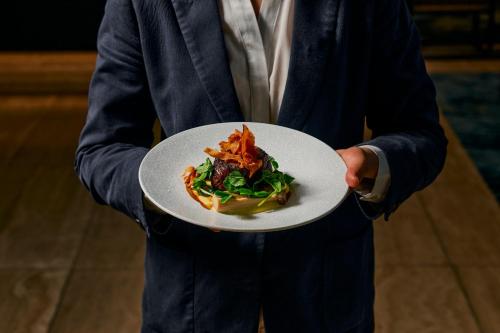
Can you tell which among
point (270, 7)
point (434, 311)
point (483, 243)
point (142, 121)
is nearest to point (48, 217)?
point (434, 311)

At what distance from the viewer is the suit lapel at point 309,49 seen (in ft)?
3.16

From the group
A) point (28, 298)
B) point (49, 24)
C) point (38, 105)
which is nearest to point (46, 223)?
point (28, 298)

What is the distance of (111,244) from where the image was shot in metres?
2.76

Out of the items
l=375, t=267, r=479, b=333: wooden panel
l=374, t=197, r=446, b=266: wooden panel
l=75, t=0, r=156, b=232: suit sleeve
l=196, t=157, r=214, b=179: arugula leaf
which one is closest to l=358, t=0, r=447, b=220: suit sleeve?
l=196, t=157, r=214, b=179: arugula leaf

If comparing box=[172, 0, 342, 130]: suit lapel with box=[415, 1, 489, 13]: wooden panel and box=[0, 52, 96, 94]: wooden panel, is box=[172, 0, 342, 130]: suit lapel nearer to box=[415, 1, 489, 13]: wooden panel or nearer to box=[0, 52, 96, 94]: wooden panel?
box=[0, 52, 96, 94]: wooden panel

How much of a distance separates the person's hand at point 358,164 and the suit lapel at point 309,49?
0.32 feet

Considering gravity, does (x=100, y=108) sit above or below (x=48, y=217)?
above

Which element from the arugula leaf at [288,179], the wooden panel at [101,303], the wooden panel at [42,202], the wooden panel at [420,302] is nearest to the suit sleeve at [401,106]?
the arugula leaf at [288,179]

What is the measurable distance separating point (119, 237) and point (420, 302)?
3.98 ft

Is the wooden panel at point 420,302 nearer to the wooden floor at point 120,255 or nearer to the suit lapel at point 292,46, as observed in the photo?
the wooden floor at point 120,255

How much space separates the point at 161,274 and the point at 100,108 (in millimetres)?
289

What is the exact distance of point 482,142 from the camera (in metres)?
3.65

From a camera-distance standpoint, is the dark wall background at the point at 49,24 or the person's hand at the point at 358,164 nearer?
the person's hand at the point at 358,164

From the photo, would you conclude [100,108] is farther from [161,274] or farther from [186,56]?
[161,274]
